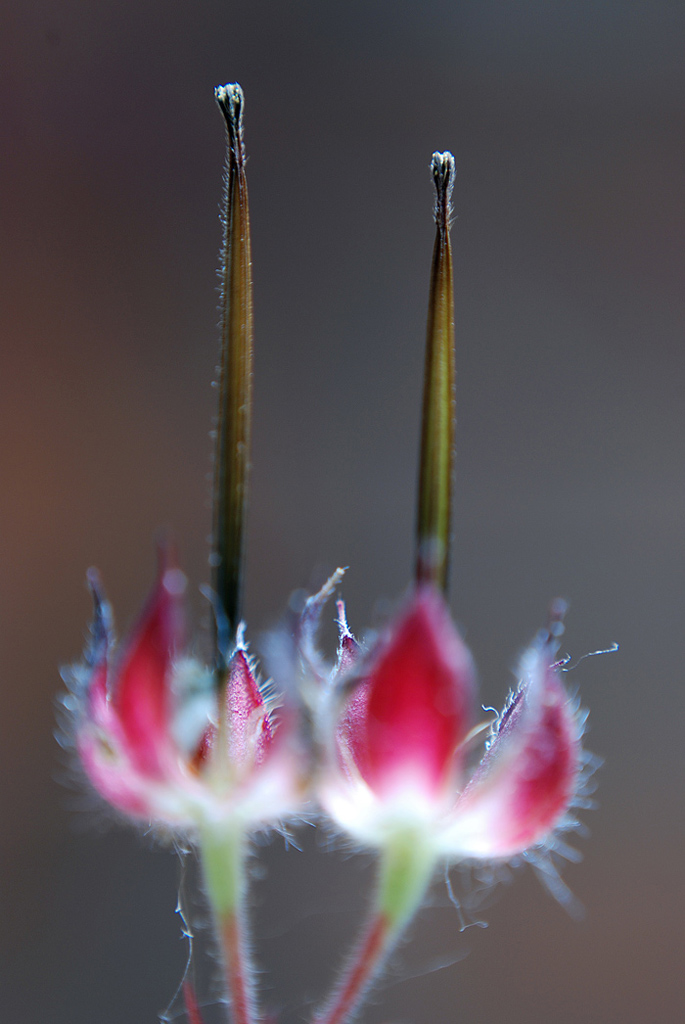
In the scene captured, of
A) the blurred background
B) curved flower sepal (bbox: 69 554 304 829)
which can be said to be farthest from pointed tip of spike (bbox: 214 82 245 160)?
the blurred background

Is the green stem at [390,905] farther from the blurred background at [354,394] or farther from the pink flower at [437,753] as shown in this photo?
the blurred background at [354,394]

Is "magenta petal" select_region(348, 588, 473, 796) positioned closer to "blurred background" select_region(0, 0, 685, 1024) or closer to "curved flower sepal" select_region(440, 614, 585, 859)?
"curved flower sepal" select_region(440, 614, 585, 859)

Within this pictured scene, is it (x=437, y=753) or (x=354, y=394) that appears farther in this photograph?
(x=354, y=394)

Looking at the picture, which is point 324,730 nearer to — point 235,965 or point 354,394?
point 235,965

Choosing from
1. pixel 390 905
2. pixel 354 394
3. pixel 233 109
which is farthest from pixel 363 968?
pixel 354 394

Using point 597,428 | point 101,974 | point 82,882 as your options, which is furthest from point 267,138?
point 101,974

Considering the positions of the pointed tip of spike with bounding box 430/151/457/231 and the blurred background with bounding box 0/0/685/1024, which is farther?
the blurred background with bounding box 0/0/685/1024

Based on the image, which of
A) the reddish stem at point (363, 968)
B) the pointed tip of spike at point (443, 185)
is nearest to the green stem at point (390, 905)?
the reddish stem at point (363, 968)
